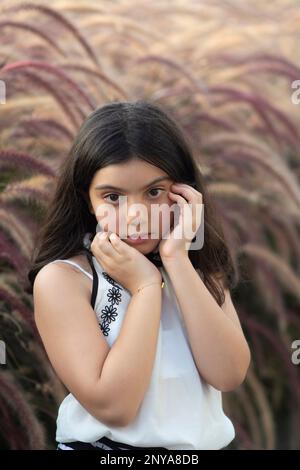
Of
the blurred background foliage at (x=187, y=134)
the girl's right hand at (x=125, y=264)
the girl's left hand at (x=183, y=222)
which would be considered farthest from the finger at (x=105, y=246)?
the blurred background foliage at (x=187, y=134)

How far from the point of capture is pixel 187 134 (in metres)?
1.87

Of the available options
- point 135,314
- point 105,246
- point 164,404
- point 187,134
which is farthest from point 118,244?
point 187,134

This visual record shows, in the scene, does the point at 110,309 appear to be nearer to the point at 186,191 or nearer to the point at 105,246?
the point at 105,246

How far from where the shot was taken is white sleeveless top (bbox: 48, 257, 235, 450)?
1469 millimetres

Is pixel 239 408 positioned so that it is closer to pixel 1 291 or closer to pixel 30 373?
pixel 30 373

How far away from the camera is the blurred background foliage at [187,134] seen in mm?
1996

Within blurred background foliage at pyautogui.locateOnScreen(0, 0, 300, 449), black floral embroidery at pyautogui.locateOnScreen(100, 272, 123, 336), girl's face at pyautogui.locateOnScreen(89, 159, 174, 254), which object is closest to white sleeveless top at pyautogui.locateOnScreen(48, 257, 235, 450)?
black floral embroidery at pyautogui.locateOnScreen(100, 272, 123, 336)

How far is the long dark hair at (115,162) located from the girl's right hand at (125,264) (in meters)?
0.14

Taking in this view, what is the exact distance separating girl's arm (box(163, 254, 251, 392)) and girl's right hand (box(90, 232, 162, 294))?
0.05 m

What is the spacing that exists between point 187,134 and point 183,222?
355mm

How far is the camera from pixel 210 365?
1.50 meters

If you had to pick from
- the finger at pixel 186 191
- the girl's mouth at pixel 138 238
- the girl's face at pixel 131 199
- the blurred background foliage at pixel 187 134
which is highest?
the blurred background foliage at pixel 187 134

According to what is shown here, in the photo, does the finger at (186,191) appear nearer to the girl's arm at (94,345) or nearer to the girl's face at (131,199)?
the girl's face at (131,199)

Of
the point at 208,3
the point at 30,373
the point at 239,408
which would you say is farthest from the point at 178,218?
the point at 208,3
